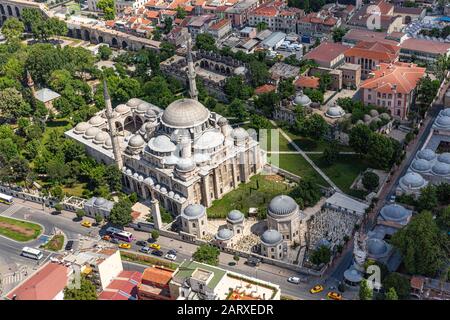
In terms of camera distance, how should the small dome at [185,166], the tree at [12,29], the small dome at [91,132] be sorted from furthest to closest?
the tree at [12,29], the small dome at [91,132], the small dome at [185,166]

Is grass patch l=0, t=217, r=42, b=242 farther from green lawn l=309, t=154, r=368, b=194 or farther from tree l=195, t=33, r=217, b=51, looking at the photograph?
tree l=195, t=33, r=217, b=51

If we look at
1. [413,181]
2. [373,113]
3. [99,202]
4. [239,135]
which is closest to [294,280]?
[413,181]

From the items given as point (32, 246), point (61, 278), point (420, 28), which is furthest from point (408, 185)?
point (420, 28)

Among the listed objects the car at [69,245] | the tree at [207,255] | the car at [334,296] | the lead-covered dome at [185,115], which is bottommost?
the car at [69,245]

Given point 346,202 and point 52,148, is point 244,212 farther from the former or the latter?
point 52,148

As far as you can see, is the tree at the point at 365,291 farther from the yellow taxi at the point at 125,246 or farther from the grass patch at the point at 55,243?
the grass patch at the point at 55,243

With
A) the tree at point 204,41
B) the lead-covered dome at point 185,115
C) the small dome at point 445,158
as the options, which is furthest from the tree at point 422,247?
the tree at point 204,41

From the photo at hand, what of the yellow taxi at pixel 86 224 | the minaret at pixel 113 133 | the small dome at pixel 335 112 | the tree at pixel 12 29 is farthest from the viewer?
the tree at pixel 12 29
